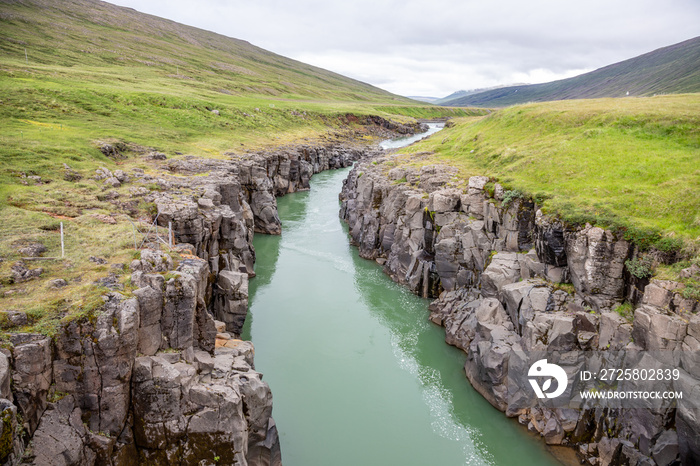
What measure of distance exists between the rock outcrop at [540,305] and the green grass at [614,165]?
151 centimetres

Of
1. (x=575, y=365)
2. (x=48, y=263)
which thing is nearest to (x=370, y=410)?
(x=575, y=365)

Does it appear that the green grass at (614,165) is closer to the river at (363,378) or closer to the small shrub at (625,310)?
the small shrub at (625,310)

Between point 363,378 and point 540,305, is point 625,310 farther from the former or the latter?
point 363,378

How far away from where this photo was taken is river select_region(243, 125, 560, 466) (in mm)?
20516

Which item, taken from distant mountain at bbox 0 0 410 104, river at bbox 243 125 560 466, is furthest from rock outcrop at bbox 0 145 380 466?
distant mountain at bbox 0 0 410 104

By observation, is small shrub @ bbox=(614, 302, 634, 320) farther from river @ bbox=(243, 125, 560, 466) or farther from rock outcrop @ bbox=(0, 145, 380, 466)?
rock outcrop @ bbox=(0, 145, 380, 466)

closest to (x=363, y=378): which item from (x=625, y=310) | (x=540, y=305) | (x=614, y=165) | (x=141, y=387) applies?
(x=540, y=305)

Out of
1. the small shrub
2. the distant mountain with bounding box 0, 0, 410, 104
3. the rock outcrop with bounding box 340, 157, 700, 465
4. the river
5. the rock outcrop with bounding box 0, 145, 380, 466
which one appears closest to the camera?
the rock outcrop with bounding box 0, 145, 380, 466

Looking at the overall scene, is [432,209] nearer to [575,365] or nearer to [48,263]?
[575,365]

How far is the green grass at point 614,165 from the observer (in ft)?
70.5

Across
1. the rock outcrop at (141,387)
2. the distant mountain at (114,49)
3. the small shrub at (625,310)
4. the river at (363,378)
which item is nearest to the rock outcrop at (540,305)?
the small shrub at (625,310)

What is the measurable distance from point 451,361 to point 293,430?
39.0 ft

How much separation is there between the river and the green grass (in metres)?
12.5

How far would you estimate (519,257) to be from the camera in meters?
27.0
